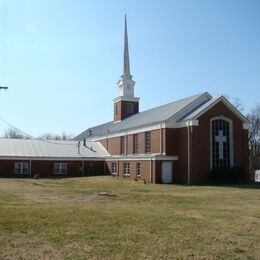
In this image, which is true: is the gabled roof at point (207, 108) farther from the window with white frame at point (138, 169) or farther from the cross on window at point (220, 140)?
the window with white frame at point (138, 169)

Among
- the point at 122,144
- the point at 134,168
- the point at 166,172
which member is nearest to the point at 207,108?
the point at 166,172

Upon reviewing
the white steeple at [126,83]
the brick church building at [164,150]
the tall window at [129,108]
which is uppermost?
the white steeple at [126,83]

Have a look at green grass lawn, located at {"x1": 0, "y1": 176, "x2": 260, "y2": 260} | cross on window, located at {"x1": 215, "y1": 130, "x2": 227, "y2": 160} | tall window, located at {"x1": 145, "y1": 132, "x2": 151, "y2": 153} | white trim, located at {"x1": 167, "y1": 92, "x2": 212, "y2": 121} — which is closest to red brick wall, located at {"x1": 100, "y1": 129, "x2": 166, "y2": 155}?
tall window, located at {"x1": 145, "y1": 132, "x2": 151, "y2": 153}

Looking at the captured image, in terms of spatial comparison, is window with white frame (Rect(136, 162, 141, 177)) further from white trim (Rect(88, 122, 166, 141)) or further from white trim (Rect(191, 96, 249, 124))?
white trim (Rect(191, 96, 249, 124))

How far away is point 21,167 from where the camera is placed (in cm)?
5344

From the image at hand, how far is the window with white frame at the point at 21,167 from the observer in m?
53.2

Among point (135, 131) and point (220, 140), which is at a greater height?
point (135, 131)

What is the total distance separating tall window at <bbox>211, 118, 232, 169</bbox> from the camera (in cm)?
4322

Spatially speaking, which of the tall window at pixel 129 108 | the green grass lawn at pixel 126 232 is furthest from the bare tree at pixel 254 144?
the green grass lawn at pixel 126 232

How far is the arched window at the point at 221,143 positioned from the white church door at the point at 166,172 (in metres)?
4.02

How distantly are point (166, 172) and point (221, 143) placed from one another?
580cm

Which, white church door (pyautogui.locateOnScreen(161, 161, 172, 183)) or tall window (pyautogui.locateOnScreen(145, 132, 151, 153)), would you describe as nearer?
white church door (pyautogui.locateOnScreen(161, 161, 172, 183))

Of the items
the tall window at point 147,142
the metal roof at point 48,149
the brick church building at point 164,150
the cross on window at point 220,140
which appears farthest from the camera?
the metal roof at point 48,149

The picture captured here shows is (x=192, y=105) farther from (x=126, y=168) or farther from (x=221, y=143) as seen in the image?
(x=126, y=168)
